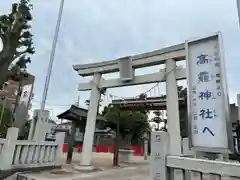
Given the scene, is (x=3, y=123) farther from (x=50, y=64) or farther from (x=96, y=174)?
(x=96, y=174)

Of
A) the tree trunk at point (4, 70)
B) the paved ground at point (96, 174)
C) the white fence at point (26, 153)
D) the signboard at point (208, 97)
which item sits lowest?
the paved ground at point (96, 174)

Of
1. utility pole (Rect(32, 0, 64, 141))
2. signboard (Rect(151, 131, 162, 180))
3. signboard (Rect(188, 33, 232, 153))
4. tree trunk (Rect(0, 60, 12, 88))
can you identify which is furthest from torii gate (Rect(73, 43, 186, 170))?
signboard (Rect(151, 131, 162, 180))

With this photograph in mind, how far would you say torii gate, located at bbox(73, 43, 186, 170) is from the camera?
21.4 feet

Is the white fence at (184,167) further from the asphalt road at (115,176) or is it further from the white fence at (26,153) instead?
the white fence at (26,153)

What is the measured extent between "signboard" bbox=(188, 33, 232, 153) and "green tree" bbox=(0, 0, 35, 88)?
19.6 ft

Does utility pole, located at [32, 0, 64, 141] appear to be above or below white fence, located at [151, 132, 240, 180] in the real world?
above

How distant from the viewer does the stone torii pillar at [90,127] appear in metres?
7.53

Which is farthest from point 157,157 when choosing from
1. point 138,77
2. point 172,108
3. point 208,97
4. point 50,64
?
point 50,64

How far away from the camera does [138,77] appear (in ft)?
24.8

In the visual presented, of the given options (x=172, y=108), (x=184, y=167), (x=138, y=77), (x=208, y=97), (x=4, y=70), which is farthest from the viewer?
(x=138, y=77)

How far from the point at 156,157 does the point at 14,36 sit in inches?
253

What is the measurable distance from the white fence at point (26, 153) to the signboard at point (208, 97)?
501 centimetres

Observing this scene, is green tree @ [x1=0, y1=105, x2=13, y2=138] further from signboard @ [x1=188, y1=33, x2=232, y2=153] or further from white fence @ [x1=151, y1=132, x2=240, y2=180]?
signboard @ [x1=188, y1=33, x2=232, y2=153]

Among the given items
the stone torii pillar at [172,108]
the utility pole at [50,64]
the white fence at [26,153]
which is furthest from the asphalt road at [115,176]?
the utility pole at [50,64]
